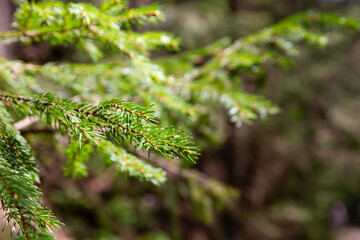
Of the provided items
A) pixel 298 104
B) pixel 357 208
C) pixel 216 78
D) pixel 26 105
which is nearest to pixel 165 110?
pixel 216 78

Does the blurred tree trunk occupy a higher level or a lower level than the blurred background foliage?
higher

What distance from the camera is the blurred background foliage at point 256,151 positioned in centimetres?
374

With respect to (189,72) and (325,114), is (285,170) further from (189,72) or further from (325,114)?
(189,72)

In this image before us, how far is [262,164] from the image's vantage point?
18.0ft

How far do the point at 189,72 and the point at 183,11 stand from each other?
118 inches

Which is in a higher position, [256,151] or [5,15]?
[5,15]

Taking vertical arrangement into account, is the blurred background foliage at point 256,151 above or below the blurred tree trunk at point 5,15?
below

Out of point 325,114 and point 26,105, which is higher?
point 26,105

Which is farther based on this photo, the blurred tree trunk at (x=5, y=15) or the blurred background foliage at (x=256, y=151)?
the blurred background foliage at (x=256, y=151)

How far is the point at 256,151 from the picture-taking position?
543 cm

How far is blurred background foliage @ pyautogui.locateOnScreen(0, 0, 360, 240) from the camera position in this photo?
147 inches

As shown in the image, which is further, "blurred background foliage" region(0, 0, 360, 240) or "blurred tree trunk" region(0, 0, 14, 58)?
"blurred background foliage" region(0, 0, 360, 240)

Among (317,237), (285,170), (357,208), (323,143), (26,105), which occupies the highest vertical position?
(26,105)

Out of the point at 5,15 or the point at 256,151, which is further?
the point at 256,151
